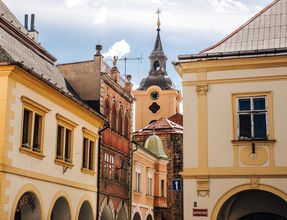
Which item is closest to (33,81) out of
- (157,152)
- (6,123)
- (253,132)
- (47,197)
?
(6,123)

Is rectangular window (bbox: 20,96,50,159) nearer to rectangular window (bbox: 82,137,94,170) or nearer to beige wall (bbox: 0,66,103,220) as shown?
beige wall (bbox: 0,66,103,220)

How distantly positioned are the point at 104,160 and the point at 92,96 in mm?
3368

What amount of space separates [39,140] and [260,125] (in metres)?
8.27

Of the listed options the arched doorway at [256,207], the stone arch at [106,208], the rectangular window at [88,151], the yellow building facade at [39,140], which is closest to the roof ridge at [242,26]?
the arched doorway at [256,207]

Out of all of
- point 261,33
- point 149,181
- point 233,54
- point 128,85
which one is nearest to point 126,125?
point 128,85

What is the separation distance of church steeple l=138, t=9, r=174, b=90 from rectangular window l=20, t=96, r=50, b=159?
51.6 metres

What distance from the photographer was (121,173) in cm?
3189

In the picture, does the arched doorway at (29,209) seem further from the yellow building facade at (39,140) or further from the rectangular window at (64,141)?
the rectangular window at (64,141)

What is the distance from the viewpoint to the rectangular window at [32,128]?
64.4 feet

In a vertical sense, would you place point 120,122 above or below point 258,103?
above

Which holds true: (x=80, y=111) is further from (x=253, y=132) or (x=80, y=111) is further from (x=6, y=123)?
(x=253, y=132)

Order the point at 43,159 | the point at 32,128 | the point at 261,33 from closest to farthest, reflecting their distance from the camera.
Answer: the point at 261,33
the point at 32,128
the point at 43,159

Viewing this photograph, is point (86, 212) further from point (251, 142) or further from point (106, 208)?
point (251, 142)

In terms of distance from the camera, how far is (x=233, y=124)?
59.1 ft
